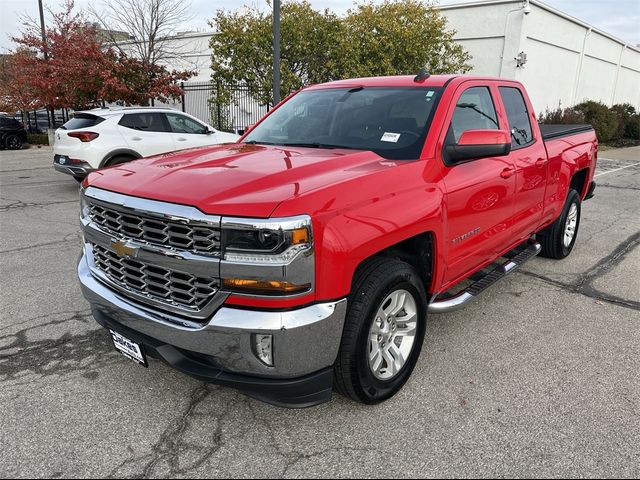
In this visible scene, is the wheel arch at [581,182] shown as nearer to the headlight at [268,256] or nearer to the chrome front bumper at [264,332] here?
the chrome front bumper at [264,332]

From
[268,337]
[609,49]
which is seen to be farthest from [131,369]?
[609,49]

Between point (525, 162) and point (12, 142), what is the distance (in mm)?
20043

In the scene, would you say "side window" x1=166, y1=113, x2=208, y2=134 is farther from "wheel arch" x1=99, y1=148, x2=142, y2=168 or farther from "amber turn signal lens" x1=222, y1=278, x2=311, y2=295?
"amber turn signal lens" x1=222, y1=278, x2=311, y2=295

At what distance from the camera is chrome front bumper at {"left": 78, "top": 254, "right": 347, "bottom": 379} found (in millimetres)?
2303

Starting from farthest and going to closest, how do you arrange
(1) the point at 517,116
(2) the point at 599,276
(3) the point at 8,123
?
(3) the point at 8,123
(2) the point at 599,276
(1) the point at 517,116

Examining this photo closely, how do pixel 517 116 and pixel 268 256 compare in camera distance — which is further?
pixel 517 116

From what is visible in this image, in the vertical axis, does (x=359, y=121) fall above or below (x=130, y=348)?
above

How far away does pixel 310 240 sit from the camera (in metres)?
2.32

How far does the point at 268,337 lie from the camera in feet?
7.63

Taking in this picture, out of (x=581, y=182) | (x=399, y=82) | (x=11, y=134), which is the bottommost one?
(x=11, y=134)

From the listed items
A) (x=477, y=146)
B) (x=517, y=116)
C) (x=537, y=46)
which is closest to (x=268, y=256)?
(x=477, y=146)

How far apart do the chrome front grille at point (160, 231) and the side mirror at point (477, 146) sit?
1705 millimetres

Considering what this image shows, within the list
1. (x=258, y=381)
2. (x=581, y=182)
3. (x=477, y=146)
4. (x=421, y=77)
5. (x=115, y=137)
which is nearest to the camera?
(x=258, y=381)

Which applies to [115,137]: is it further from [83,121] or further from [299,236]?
[299,236]
